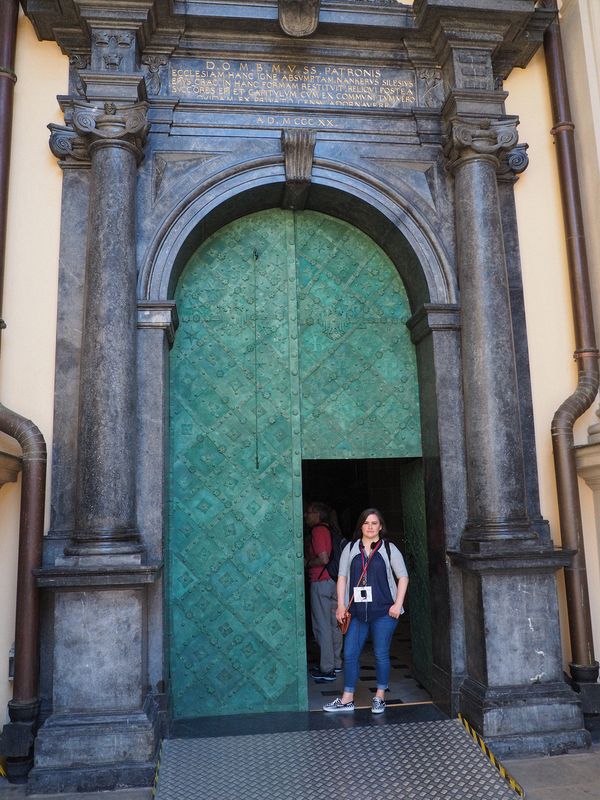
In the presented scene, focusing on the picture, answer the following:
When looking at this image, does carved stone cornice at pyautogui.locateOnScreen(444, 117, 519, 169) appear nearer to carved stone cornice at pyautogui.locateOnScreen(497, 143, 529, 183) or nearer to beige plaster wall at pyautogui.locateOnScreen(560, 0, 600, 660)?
carved stone cornice at pyautogui.locateOnScreen(497, 143, 529, 183)

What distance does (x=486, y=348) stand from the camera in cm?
536

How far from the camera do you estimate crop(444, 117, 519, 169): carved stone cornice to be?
555 cm

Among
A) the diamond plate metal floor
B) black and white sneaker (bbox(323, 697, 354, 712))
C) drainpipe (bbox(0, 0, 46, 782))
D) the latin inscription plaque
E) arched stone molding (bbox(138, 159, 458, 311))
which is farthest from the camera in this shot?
the latin inscription plaque

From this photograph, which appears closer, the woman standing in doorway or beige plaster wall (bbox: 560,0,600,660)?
the woman standing in doorway

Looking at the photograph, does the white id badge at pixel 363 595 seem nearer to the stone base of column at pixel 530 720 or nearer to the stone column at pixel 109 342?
the stone base of column at pixel 530 720

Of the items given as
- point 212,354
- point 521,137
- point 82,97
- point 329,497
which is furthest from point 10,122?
point 329,497

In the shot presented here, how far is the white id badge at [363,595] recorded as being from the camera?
509 cm

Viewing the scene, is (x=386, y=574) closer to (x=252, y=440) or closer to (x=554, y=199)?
(x=252, y=440)

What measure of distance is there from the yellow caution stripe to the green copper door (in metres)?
1.31

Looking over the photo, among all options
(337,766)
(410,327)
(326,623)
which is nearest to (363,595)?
(337,766)

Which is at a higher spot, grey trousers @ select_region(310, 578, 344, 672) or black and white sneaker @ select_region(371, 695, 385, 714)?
grey trousers @ select_region(310, 578, 344, 672)

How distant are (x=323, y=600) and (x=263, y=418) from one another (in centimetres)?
182

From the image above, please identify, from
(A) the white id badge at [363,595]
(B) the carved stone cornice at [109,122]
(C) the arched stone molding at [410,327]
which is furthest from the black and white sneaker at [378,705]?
(B) the carved stone cornice at [109,122]

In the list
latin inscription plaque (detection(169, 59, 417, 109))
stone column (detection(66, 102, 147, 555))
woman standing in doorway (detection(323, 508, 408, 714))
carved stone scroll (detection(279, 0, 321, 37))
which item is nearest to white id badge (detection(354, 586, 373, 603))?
woman standing in doorway (detection(323, 508, 408, 714))
